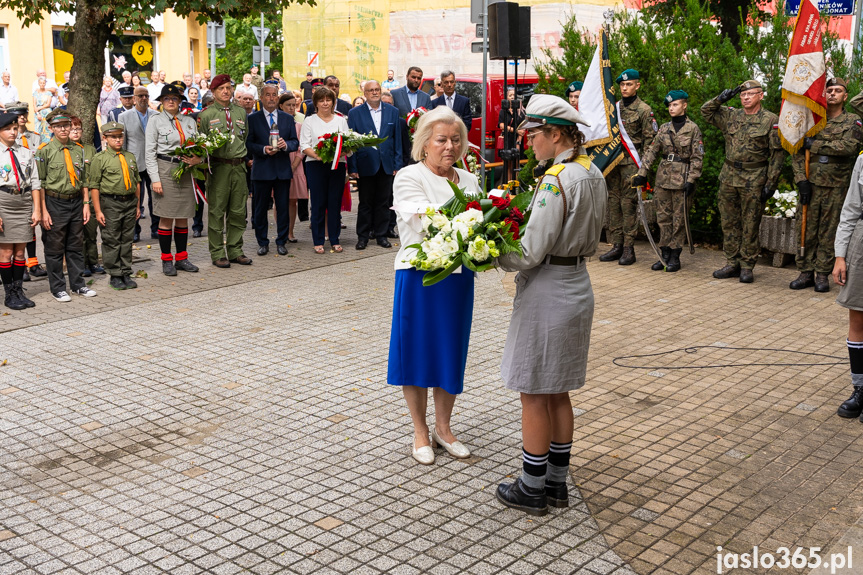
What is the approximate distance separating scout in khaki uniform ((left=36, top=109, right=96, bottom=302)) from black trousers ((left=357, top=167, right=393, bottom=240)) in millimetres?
4052

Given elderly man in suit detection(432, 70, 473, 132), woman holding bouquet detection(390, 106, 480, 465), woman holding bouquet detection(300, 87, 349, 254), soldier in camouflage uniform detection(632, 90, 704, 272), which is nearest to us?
woman holding bouquet detection(390, 106, 480, 465)

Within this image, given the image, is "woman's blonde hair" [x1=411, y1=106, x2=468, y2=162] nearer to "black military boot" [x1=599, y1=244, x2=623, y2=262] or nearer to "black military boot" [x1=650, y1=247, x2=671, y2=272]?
"black military boot" [x1=650, y1=247, x2=671, y2=272]

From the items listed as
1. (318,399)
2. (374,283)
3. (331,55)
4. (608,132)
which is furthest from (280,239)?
A: (331,55)

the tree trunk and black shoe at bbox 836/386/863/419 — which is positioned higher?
the tree trunk

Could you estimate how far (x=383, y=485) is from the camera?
5137 mm

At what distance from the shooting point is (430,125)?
527cm

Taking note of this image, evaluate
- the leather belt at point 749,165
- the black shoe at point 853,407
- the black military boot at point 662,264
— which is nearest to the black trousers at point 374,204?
the black military boot at point 662,264

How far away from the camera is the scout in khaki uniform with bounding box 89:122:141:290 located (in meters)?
9.91

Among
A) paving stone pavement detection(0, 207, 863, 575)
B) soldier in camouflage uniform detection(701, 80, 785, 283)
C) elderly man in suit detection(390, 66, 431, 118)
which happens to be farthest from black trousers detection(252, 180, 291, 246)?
soldier in camouflage uniform detection(701, 80, 785, 283)

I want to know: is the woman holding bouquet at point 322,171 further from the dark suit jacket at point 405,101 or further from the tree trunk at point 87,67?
the tree trunk at point 87,67

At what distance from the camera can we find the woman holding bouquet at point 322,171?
1215cm

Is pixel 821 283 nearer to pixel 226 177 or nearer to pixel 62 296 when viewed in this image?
pixel 226 177

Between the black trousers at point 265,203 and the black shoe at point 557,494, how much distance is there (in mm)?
8231

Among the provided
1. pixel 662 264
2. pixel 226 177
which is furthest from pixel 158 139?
pixel 662 264
